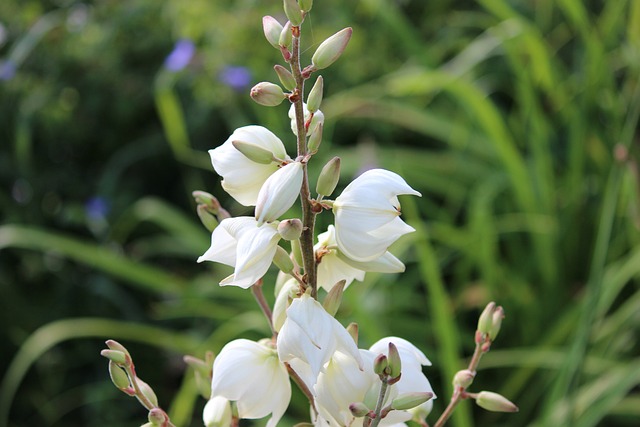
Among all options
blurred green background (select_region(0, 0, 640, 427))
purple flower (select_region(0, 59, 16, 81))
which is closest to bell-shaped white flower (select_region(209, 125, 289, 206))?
blurred green background (select_region(0, 0, 640, 427))

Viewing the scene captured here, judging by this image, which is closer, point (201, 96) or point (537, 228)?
point (537, 228)

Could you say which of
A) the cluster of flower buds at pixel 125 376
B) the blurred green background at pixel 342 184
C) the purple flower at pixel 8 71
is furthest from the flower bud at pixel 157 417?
the purple flower at pixel 8 71

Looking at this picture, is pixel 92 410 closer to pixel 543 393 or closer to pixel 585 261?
pixel 543 393

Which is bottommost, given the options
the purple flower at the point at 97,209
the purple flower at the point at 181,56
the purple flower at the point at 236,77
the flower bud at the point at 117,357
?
the purple flower at the point at 97,209

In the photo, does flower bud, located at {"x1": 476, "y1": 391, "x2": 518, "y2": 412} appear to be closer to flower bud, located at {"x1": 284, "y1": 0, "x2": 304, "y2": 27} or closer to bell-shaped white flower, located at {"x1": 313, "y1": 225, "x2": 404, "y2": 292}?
bell-shaped white flower, located at {"x1": 313, "y1": 225, "x2": 404, "y2": 292}

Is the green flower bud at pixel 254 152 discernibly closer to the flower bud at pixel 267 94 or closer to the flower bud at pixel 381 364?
the flower bud at pixel 267 94

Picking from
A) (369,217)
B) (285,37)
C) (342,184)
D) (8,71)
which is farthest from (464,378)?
(8,71)

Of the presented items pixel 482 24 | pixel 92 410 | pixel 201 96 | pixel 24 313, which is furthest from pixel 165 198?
pixel 482 24
